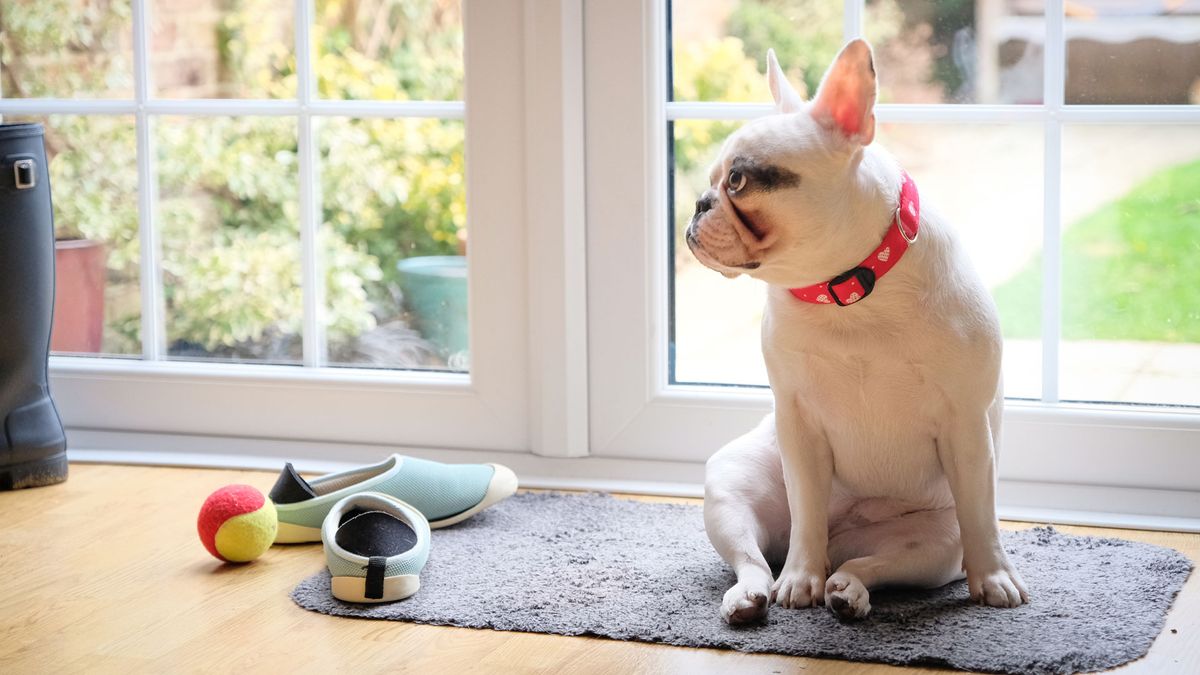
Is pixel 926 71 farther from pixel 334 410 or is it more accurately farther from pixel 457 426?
pixel 334 410

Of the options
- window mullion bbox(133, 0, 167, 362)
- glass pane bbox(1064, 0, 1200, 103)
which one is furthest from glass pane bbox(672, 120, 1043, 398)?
window mullion bbox(133, 0, 167, 362)

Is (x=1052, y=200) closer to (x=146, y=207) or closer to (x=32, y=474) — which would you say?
(x=146, y=207)

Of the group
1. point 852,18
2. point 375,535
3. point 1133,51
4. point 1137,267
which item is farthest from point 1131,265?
point 375,535

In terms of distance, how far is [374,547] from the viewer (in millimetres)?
2084

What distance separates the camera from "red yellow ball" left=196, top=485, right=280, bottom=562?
2156 mm

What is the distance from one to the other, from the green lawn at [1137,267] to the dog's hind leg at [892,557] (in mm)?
604

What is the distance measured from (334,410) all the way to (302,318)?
197mm

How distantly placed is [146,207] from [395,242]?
508 millimetres

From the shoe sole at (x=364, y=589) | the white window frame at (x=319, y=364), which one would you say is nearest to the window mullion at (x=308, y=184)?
the white window frame at (x=319, y=364)

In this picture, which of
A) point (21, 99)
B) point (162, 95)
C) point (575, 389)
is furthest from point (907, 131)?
point (21, 99)

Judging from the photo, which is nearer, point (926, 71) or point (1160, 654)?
point (1160, 654)

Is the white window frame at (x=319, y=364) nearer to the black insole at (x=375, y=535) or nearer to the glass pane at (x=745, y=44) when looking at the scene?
the glass pane at (x=745, y=44)

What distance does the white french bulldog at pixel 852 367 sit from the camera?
180 cm

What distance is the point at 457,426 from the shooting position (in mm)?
2752
